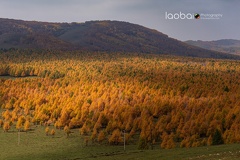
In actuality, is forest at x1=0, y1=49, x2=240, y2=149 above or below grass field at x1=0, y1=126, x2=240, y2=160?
above

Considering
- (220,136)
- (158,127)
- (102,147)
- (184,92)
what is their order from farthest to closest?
(184,92) → (158,127) → (102,147) → (220,136)

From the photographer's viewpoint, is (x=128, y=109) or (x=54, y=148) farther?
(x=128, y=109)

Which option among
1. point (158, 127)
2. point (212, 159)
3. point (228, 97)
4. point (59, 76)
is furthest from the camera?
point (59, 76)

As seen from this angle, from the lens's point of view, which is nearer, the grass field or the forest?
the grass field

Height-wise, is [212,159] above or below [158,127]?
above

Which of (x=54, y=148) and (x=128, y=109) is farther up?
(x=128, y=109)

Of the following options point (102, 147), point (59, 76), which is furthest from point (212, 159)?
point (59, 76)

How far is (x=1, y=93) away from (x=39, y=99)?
1950 centimetres

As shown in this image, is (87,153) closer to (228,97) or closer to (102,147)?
(102,147)

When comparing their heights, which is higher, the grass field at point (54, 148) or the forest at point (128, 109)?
the forest at point (128, 109)

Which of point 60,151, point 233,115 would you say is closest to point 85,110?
point 60,151

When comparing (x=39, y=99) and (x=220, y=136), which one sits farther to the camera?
(x=39, y=99)

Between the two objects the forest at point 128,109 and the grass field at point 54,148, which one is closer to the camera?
the grass field at point 54,148

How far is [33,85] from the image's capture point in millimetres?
142875
